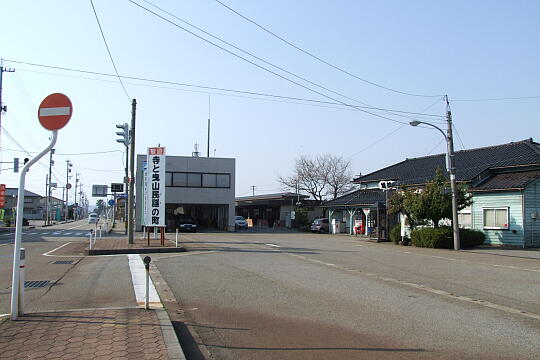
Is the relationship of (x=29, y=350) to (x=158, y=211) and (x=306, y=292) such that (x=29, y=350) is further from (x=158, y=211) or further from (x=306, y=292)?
(x=158, y=211)

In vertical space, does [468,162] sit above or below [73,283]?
above

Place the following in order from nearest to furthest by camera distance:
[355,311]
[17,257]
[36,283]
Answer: [17,257] → [355,311] → [36,283]

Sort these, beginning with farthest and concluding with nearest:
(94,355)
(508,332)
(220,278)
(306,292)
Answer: (220,278)
(306,292)
(508,332)
(94,355)

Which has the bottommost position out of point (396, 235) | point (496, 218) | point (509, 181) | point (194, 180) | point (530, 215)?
point (396, 235)

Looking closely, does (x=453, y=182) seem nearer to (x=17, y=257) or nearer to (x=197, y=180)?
(x=17, y=257)

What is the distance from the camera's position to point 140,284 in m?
10.8

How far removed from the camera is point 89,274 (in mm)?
12703

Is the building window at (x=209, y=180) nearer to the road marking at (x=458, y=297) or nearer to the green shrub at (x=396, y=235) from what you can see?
the green shrub at (x=396, y=235)

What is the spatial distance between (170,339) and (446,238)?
72.9ft

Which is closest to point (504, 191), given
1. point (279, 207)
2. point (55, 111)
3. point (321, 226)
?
point (321, 226)

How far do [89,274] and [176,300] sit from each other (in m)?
4.96

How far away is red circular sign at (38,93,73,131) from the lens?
22.7 ft

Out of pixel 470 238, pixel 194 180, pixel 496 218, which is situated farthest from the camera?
pixel 194 180

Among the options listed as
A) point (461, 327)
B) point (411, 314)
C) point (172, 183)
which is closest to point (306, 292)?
point (411, 314)
